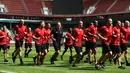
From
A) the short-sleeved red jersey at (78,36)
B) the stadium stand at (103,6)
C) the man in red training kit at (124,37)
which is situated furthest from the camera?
the stadium stand at (103,6)

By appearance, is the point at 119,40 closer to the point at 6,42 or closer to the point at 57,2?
the point at 6,42

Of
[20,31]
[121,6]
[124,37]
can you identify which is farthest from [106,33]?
[121,6]

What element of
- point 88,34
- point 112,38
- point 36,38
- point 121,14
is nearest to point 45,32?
point 36,38

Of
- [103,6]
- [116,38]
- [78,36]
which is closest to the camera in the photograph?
[116,38]

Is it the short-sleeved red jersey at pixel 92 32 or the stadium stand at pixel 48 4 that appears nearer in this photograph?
the short-sleeved red jersey at pixel 92 32

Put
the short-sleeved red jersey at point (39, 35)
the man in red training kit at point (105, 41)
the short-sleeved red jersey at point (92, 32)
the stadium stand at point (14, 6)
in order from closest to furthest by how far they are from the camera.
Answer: the man in red training kit at point (105, 41), the short-sleeved red jersey at point (39, 35), the short-sleeved red jersey at point (92, 32), the stadium stand at point (14, 6)

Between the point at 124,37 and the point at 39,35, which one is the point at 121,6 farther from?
the point at 39,35

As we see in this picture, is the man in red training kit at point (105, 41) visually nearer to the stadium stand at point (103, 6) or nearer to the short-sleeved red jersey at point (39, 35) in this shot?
the short-sleeved red jersey at point (39, 35)

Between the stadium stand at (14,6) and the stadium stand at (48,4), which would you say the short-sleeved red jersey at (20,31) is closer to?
the stadium stand at (14,6)

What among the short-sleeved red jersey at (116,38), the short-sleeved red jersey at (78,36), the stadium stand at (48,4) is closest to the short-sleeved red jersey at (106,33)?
the short-sleeved red jersey at (116,38)

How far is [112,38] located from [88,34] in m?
1.61

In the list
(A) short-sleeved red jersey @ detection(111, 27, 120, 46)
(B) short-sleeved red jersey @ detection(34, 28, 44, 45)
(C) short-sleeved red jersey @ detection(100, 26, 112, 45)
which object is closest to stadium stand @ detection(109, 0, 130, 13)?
(B) short-sleeved red jersey @ detection(34, 28, 44, 45)

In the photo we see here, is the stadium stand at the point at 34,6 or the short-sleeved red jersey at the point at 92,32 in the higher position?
the stadium stand at the point at 34,6

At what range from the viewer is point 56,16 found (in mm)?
66812
